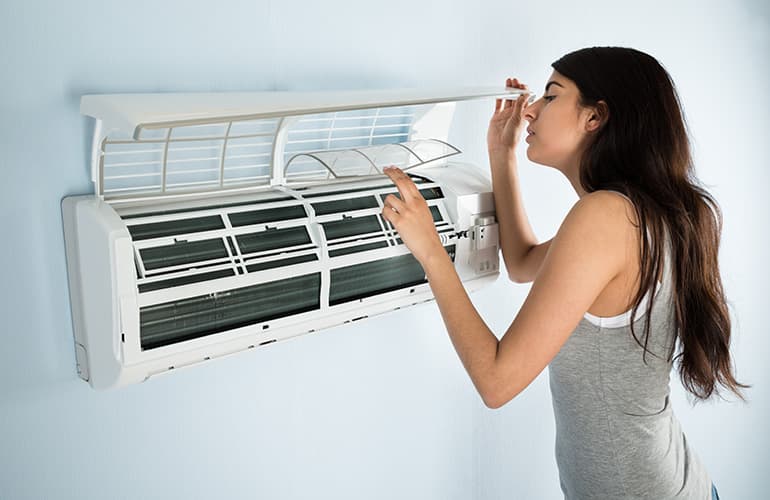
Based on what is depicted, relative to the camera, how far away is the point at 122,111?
31.5 inches

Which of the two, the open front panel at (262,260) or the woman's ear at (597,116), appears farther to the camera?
the woman's ear at (597,116)

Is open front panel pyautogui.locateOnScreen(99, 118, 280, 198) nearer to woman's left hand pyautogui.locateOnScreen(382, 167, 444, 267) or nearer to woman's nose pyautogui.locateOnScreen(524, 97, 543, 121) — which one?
woman's left hand pyautogui.locateOnScreen(382, 167, 444, 267)

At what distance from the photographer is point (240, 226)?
3.17 ft

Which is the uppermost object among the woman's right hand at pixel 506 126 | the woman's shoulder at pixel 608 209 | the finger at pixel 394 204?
the woman's right hand at pixel 506 126

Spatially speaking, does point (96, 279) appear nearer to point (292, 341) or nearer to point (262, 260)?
point (262, 260)

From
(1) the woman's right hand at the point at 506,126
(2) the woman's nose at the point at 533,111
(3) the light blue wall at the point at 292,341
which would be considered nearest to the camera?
(3) the light blue wall at the point at 292,341

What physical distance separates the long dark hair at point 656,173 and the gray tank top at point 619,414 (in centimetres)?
4

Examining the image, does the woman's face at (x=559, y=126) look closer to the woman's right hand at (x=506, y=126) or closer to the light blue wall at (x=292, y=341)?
the woman's right hand at (x=506, y=126)

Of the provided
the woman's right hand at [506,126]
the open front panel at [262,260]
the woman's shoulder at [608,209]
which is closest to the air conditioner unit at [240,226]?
the open front panel at [262,260]

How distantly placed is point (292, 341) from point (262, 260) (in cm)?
34

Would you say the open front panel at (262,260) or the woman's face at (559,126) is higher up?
the woman's face at (559,126)

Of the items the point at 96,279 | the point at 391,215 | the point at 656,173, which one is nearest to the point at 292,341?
the point at 391,215

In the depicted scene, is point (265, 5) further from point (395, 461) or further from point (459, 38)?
point (395, 461)

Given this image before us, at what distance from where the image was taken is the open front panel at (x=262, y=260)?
883 mm
